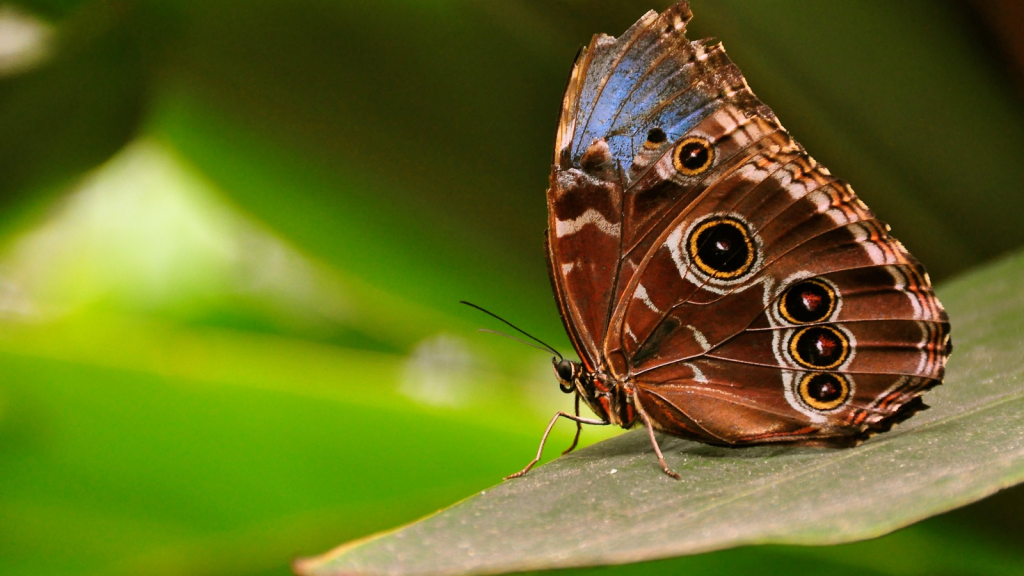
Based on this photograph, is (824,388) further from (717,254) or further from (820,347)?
(717,254)

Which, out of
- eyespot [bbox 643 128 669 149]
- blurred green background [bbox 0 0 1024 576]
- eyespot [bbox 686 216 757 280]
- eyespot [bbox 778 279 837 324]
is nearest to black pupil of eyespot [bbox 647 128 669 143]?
eyespot [bbox 643 128 669 149]

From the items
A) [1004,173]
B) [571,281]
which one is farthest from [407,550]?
[1004,173]

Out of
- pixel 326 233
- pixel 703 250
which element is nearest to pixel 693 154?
pixel 703 250

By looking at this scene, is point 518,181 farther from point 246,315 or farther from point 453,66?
point 246,315

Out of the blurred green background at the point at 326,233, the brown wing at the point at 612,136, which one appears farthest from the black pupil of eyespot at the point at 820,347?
the blurred green background at the point at 326,233

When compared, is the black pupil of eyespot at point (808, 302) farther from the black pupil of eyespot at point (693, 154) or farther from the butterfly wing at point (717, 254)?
the black pupil of eyespot at point (693, 154)

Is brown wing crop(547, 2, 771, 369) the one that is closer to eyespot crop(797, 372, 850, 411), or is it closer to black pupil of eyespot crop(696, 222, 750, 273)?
black pupil of eyespot crop(696, 222, 750, 273)
